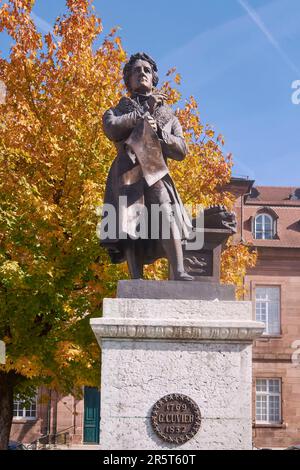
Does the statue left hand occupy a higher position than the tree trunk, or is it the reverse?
the statue left hand

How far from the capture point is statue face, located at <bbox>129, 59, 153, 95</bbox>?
7555 mm

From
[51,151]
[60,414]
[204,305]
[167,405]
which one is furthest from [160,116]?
[60,414]

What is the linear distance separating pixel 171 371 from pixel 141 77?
3.05 meters

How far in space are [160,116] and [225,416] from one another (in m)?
3.08

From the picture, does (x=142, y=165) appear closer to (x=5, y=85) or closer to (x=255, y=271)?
(x=5, y=85)

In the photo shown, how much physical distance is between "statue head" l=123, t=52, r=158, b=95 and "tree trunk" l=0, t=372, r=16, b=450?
9742mm

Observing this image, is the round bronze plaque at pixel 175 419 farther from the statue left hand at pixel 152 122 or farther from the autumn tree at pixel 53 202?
the autumn tree at pixel 53 202

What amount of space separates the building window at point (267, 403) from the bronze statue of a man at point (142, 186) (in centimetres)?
2812

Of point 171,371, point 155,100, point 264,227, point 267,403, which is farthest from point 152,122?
point 264,227

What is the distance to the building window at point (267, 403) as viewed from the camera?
34.0m

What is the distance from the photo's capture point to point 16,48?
16688 millimetres

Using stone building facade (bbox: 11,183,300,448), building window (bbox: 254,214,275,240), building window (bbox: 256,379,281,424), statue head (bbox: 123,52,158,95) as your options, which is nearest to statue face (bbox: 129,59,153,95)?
statue head (bbox: 123,52,158,95)

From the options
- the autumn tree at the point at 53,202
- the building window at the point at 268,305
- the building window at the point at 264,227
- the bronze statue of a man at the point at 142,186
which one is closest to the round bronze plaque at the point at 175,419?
the bronze statue of a man at the point at 142,186

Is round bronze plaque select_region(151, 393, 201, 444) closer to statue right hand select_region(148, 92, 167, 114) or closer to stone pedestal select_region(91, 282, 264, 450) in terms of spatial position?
stone pedestal select_region(91, 282, 264, 450)
